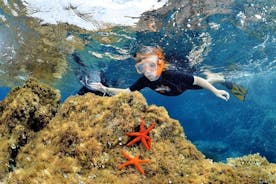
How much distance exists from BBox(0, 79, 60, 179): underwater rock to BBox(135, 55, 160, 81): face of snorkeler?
670 cm

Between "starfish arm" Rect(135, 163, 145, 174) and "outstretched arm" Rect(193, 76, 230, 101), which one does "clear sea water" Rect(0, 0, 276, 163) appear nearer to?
"outstretched arm" Rect(193, 76, 230, 101)

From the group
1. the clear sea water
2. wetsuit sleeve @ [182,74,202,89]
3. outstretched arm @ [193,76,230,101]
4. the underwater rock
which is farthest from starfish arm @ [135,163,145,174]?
the clear sea water

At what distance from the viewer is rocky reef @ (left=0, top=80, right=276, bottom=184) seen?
4.65 m

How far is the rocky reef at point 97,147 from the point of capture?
4652mm

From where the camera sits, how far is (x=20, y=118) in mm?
5668

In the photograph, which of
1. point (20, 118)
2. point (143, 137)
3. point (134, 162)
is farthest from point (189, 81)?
point (20, 118)

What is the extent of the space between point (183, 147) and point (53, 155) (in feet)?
7.94

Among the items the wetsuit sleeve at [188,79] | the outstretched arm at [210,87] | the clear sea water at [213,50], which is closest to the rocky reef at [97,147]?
the outstretched arm at [210,87]

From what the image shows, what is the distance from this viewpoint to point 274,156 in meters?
23.7

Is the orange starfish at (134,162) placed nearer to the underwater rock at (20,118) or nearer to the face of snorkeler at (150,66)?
the underwater rock at (20,118)

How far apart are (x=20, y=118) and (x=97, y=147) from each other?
189cm

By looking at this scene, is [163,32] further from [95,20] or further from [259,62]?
[259,62]

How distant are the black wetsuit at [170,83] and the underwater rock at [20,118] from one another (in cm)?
601

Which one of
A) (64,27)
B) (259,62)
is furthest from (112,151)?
(259,62)
